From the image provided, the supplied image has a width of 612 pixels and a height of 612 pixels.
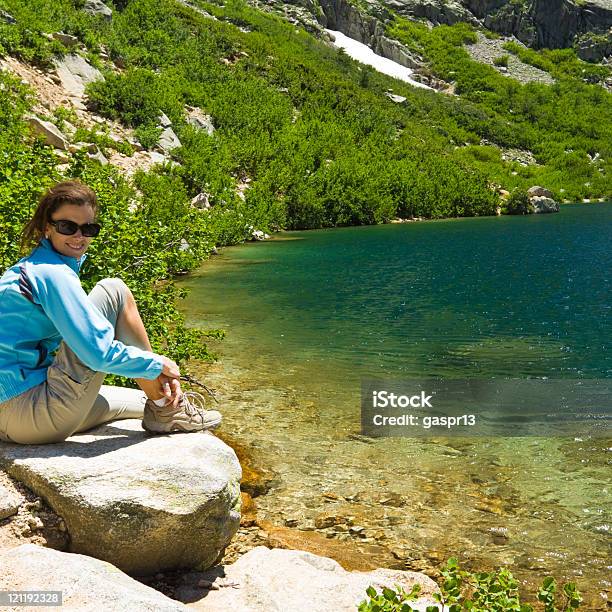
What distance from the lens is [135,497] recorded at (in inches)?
184

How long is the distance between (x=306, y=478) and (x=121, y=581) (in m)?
4.23

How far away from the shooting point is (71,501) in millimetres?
4652

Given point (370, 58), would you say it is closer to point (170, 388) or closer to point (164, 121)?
point (164, 121)

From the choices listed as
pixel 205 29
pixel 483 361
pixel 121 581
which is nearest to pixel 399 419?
pixel 483 361

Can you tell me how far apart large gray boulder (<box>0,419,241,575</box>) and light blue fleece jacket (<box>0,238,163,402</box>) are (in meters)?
0.67

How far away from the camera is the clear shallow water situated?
22.2 feet

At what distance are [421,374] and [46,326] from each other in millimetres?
9438

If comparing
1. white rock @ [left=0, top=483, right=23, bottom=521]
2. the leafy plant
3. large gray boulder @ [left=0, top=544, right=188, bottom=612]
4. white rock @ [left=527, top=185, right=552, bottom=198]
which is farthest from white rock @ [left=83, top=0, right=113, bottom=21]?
the leafy plant

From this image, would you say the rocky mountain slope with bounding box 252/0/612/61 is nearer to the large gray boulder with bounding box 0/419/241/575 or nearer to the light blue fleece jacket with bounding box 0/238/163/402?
the light blue fleece jacket with bounding box 0/238/163/402

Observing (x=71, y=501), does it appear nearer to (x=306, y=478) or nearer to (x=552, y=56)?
(x=306, y=478)

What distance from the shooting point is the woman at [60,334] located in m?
4.55

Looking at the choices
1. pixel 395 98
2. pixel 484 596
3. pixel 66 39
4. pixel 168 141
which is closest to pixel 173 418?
pixel 484 596

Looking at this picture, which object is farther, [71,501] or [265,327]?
[265,327]

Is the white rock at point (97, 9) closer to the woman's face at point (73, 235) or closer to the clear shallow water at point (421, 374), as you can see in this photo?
the clear shallow water at point (421, 374)
